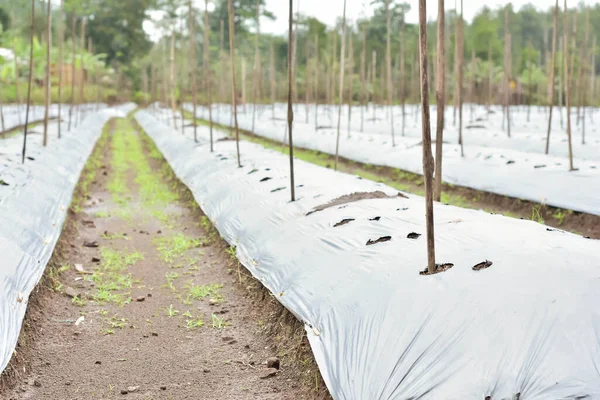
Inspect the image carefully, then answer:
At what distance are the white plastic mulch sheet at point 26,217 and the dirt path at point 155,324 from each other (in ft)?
0.82

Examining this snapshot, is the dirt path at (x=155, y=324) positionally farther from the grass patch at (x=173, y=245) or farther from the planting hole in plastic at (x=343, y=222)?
the planting hole in plastic at (x=343, y=222)

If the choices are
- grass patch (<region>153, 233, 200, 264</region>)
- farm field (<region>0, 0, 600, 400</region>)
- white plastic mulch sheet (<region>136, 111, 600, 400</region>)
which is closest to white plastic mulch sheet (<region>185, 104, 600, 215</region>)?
farm field (<region>0, 0, 600, 400</region>)

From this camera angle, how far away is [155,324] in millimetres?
4195

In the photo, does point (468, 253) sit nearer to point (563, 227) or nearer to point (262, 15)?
point (563, 227)

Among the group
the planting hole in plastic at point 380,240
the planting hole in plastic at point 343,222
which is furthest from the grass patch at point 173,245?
the planting hole in plastic at point 380,240

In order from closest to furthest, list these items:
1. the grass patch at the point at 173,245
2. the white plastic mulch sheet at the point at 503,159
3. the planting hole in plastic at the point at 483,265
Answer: the planting hole in plastic at the point at 483,265 → the grass patch at the point at 173,245 → the white plastic mulch sheet at the point at 503,159

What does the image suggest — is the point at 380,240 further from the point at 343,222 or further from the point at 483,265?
the point at 483,265

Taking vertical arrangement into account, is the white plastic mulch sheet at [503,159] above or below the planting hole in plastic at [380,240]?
above

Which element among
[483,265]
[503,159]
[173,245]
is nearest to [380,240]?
[483,265]

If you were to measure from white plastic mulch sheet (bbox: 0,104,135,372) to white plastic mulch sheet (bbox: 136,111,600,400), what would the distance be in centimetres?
159

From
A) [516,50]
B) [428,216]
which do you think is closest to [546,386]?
[428,216]

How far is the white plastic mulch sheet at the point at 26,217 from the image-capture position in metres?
3.64

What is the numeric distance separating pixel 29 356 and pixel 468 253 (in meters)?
2.60

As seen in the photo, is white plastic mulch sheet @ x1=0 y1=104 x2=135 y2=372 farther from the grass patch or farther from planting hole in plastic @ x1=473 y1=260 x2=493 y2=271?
planting hole in plastic @ x1=473 y1=260 x2=493 y2=271
